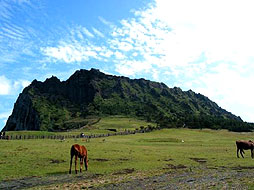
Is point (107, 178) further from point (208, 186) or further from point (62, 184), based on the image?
point (208, 186)

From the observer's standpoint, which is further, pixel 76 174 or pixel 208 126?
pixel 208 126

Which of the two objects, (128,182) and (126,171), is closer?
(128,182)

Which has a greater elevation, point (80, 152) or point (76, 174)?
point (80, 152)

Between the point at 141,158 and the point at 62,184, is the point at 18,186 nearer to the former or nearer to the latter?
the point at 62,184

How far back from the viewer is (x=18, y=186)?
20.3 meters

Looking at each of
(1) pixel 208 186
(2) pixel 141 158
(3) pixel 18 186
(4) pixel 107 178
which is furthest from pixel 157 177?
(2) pixel 141 158

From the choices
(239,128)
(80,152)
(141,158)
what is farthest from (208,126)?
(80,152)

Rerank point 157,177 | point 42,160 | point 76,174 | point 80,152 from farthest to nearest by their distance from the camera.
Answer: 1. point 42,160
2. point 80,152
3. point 76,174
4. point 157,177

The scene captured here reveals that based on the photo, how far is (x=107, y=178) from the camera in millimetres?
22469

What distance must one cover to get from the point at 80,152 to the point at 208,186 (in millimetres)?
13310

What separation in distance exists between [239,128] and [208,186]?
14717cm

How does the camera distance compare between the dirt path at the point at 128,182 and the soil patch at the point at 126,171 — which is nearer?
the dirt path at the point at 128,182

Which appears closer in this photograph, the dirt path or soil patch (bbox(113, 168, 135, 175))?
the dirt path

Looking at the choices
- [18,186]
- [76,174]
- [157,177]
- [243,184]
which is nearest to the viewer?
[243,184]
